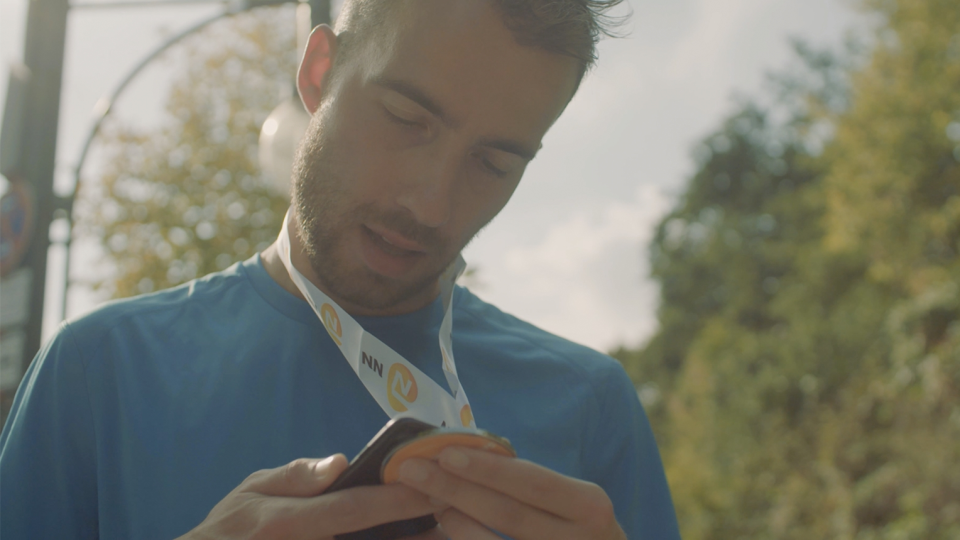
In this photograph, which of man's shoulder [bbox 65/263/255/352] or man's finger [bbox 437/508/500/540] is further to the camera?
man's shoulder [bbox 65/263/255/352]

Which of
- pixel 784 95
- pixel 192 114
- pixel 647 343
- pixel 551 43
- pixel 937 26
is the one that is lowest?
pixel 647 343

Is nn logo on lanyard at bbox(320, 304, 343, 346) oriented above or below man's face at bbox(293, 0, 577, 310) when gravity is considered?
below

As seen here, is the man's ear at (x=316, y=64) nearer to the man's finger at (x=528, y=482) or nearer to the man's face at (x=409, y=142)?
the man's face at (x=409, y=142)

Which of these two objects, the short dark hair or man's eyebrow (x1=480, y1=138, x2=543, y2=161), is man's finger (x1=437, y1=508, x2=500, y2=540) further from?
A: the short dark hair

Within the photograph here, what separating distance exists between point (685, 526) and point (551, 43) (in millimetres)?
18713

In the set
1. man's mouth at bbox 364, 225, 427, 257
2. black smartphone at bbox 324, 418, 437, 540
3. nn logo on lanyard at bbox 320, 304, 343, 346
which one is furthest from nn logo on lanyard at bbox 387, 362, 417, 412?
black smartphone at bbox 324, 418, 437, 540

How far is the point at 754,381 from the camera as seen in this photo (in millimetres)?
18828

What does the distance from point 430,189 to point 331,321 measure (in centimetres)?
35

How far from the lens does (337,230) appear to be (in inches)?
69.7

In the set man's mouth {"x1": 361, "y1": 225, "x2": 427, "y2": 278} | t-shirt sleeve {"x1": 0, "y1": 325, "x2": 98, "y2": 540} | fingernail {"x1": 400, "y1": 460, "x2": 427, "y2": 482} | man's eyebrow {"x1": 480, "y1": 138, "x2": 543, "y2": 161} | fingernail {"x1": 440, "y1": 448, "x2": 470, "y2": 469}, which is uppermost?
man's eyebrow {"x1": 480, "y1": 138, "x2": 543, "y2": 161}

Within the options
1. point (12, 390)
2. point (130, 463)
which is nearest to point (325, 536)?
point (130, 463)

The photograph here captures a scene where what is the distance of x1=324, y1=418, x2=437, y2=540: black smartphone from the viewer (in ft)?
3.56

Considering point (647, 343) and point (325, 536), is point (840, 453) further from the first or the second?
point (647, 343)

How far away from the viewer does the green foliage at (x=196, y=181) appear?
10805 mm
